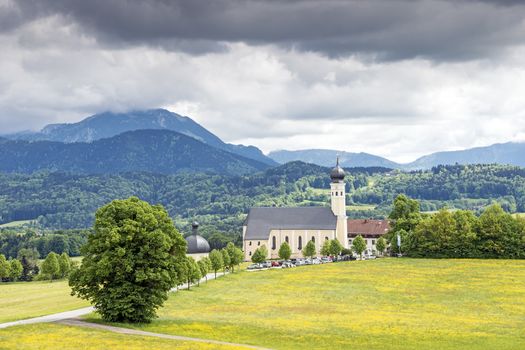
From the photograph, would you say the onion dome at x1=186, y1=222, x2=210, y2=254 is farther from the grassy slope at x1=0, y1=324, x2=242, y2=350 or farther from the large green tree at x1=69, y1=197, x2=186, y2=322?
the grassy slope at x1=0, y1=324, x2=242, y2=350

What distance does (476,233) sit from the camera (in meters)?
134

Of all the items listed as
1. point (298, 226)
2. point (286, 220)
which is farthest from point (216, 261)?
point (286, 220)

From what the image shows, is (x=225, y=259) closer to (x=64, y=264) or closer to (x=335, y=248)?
(x=335, y=248)

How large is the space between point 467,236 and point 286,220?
50.0 m

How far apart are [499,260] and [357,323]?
226 feet

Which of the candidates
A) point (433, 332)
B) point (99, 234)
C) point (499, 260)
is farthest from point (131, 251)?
point (499, 260)

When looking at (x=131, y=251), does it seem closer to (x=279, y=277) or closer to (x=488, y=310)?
(x=488, y=310)

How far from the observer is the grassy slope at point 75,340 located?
4916 centimetres

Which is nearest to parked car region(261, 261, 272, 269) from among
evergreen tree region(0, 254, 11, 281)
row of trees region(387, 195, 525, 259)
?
row of trees region(387, 195, 525, 259)

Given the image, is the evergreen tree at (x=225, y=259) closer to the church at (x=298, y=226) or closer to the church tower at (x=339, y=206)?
the church at (x=298, y=226)

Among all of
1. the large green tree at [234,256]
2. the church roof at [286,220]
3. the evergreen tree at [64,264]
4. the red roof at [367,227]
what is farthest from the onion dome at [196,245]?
the red roof at [367,227]

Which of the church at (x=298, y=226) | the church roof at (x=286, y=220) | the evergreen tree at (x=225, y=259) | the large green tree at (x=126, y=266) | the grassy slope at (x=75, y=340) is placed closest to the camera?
the grassy slope at (x=75, y=340)

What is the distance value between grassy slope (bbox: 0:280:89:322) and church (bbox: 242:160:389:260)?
61.5 metres

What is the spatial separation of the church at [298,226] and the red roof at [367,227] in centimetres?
1249
